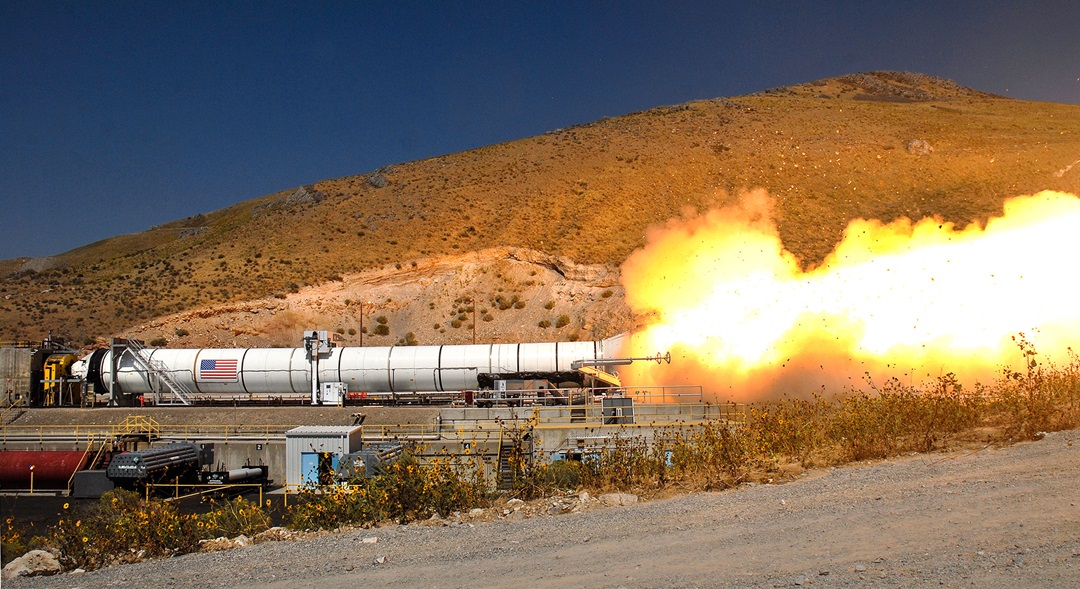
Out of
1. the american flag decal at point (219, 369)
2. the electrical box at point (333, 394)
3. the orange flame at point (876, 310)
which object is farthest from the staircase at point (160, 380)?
the orange flame at point (876, 310)

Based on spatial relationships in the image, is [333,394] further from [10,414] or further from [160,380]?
[10,414]

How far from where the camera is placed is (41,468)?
24.9 m

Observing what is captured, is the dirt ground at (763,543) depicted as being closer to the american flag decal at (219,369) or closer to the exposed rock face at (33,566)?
the exposed rock face at (33,566)

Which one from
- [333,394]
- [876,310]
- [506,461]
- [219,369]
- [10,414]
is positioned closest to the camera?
[506,461]

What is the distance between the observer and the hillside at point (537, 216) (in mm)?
49375

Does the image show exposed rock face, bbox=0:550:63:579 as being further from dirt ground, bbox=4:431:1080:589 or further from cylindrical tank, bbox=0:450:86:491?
cylindrical tank, bbox=0:450:86:491

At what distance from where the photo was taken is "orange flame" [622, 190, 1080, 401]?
61.4 feet

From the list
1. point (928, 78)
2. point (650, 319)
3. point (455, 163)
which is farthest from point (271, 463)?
point (928, 78)

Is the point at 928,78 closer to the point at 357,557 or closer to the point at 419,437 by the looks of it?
the point at 419,437

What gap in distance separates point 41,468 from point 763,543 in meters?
25.5

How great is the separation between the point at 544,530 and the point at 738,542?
2.83 m

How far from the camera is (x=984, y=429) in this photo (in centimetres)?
1304

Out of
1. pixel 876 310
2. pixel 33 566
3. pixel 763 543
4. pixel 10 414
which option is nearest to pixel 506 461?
pixel 33 566

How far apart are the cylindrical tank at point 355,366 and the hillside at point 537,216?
12.9 m
